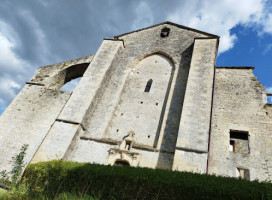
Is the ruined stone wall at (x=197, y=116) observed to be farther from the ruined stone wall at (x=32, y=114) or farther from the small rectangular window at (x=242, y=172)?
the ruined stone wall at (x=32, y=114)

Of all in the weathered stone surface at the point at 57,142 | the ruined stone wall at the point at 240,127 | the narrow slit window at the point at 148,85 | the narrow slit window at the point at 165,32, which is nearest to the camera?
the ruined stone wall at the point at 240,127

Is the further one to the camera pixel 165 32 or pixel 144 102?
pixel 165 32

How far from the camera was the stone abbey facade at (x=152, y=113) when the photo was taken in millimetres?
6996

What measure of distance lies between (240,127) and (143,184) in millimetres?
5633

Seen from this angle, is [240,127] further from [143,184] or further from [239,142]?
[143,184]

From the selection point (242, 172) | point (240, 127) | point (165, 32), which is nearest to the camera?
point (242, 172)

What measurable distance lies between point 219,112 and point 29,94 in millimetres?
10076

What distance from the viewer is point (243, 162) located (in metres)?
6.82

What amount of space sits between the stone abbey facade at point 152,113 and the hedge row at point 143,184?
1621 mm

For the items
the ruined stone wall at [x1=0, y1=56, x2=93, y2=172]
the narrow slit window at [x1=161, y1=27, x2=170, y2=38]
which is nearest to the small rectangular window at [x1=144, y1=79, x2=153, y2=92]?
the narrow slit window at [x1=161, y1=27, x2=170, y2=38]

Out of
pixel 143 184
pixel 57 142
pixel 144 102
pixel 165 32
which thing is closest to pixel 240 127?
pixel 144 102

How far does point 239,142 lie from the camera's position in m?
7.40

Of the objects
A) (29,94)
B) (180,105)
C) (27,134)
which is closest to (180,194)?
(180,105)

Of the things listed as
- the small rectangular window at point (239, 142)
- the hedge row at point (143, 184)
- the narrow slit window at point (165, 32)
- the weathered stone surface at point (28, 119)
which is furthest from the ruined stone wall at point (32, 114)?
the small rectangular window at point (239, 142)
